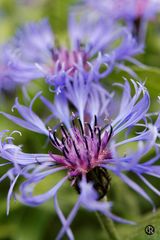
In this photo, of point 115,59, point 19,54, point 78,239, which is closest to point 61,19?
point 19,54

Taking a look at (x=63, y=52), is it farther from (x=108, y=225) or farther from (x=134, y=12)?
(x=108, y=225)

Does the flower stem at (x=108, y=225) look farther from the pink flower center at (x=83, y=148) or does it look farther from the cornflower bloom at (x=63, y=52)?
the cornflower bloom at (x=63, y=52)

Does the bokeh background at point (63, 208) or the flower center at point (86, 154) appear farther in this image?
the bokeh background at point (63, 208)

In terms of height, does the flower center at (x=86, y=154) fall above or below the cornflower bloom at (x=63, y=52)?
below

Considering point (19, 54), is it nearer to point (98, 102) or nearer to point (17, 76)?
point (17, 76)

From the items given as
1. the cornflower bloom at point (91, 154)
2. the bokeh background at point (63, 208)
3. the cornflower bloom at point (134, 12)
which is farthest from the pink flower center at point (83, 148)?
the cornflower bloom at point (134, 12)

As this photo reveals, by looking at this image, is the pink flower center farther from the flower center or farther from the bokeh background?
the bokeh background

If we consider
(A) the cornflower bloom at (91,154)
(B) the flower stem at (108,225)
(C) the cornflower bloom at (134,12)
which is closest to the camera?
(A) the cornflower bloom at (91,154)
